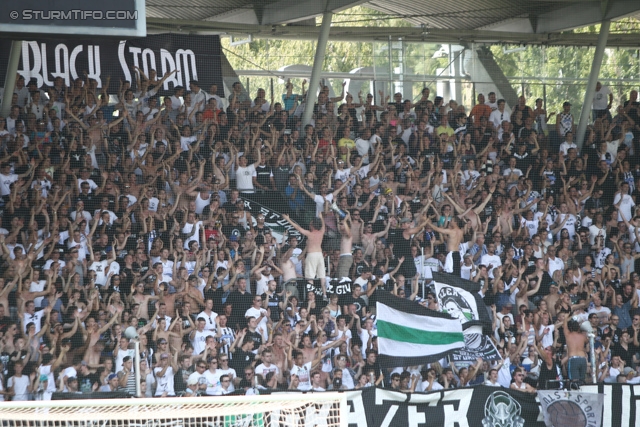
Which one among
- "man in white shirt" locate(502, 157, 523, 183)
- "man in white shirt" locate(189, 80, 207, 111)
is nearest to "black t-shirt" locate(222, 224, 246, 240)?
"man in white shirt" locate(189, 80, 207, 111)

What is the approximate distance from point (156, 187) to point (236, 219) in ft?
3.70

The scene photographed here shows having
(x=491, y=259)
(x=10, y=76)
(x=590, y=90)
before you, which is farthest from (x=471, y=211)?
(x=10, y=76)

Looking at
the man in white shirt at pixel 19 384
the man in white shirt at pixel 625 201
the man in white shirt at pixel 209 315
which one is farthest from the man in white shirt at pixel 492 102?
the man in white shirt at pixel 19 384

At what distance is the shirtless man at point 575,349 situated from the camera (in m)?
11.5

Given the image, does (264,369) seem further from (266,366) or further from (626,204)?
(626,204)

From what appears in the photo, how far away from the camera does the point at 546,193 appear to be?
13836 millimetres

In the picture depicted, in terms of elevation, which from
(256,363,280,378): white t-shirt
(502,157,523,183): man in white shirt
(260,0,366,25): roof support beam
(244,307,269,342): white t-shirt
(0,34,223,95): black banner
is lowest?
(256,363,280,378): white t-shirt

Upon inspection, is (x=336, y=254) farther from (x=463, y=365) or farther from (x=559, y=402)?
(x=559, y=402)

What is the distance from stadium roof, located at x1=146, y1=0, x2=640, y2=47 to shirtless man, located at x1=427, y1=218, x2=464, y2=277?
141 inches

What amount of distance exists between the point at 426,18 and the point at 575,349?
7.61 meters

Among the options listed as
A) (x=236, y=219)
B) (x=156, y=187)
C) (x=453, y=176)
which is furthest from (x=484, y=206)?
(x=156, y=187)

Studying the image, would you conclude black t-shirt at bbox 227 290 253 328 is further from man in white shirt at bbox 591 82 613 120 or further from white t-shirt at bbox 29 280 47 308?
man in white shirt at bbox 591 82 613 120

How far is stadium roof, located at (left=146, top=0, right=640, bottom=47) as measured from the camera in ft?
48.3

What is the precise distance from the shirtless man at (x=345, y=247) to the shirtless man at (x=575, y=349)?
2906mm
